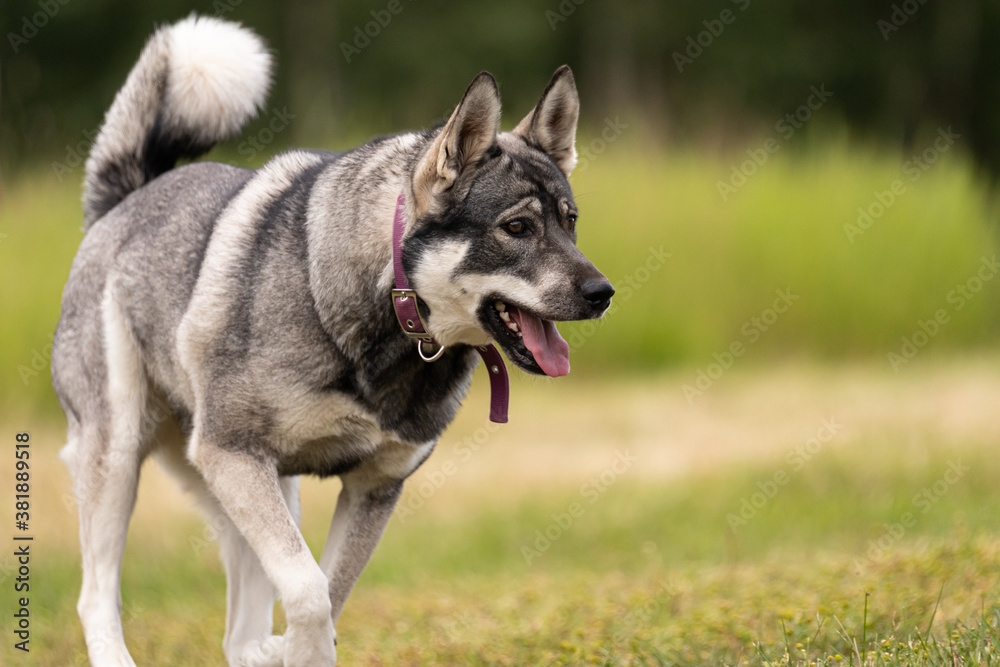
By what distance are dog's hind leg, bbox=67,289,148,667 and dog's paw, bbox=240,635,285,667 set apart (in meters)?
0.66

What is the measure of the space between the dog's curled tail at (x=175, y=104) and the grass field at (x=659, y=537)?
1.35 m

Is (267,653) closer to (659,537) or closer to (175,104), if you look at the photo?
(175,104)

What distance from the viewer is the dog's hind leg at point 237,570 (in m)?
3.86

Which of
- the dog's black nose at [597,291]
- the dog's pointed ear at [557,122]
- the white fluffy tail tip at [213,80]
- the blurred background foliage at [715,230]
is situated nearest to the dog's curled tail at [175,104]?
the white fluffy tail tip at [213,80]

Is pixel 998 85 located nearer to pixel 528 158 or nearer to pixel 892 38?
pixel 892 38

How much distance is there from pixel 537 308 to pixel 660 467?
196 inches

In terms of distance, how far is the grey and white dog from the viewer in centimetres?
317

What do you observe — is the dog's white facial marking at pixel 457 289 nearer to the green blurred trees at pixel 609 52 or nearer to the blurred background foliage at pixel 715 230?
the blurred background foliage at pixel 715 230

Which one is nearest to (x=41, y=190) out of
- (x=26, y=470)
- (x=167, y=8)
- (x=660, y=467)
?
(x=26, y=470)

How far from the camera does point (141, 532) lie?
6.64m

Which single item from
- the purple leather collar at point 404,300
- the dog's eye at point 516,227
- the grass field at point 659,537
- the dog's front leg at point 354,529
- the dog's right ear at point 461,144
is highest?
the dog's right ear at point 461,144

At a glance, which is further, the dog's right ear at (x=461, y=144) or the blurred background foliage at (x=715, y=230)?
the blurred background foliage at (x=715, y=230)

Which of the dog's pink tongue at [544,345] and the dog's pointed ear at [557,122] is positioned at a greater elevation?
the dog's pointed ear at [557,122]

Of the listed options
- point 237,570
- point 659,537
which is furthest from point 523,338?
point 659,537
